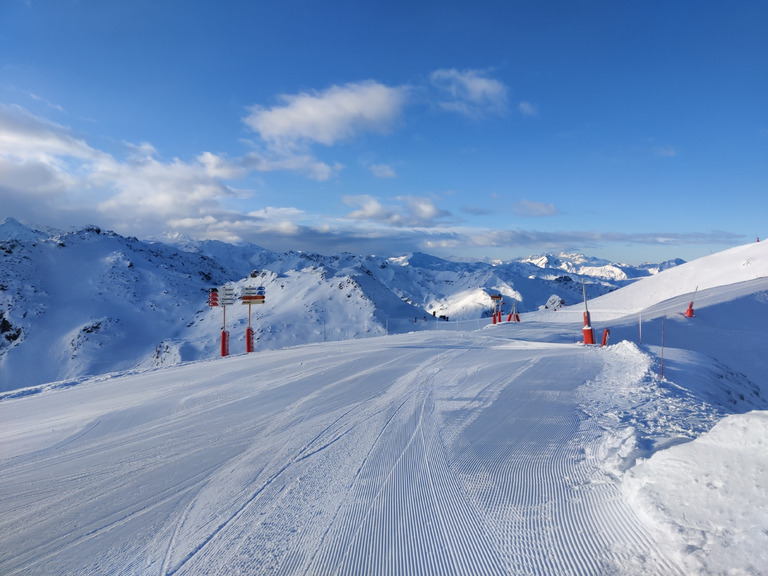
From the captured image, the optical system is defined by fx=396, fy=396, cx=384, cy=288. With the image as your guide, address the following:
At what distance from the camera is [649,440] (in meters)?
4.80

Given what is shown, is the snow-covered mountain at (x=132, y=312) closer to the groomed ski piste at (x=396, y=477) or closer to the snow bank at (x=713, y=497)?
the groomed ski piste at (x=396, y=477)

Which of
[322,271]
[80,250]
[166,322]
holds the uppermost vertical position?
[80,250]

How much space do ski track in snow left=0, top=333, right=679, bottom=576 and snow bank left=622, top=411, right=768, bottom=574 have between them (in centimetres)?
18

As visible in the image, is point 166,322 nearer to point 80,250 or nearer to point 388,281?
point 80,250

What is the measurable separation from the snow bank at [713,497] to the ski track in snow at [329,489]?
0.18m

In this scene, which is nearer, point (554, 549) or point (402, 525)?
point (554, 549)

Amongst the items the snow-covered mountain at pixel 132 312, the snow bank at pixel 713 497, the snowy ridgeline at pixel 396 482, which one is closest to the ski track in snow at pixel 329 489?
the snowy ridgeline at pixel 396 482

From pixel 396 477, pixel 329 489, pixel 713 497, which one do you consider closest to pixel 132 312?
pixel 329 489

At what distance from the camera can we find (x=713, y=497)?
3.21 meters

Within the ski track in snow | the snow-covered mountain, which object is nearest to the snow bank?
the ski track in snow

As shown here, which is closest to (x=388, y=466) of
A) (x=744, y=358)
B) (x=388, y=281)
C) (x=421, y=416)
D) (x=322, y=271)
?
(x=421, y=416)

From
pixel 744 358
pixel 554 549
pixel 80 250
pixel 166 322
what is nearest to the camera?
pixel 554 549

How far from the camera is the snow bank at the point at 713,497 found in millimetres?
2732

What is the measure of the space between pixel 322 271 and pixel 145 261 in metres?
36.5
